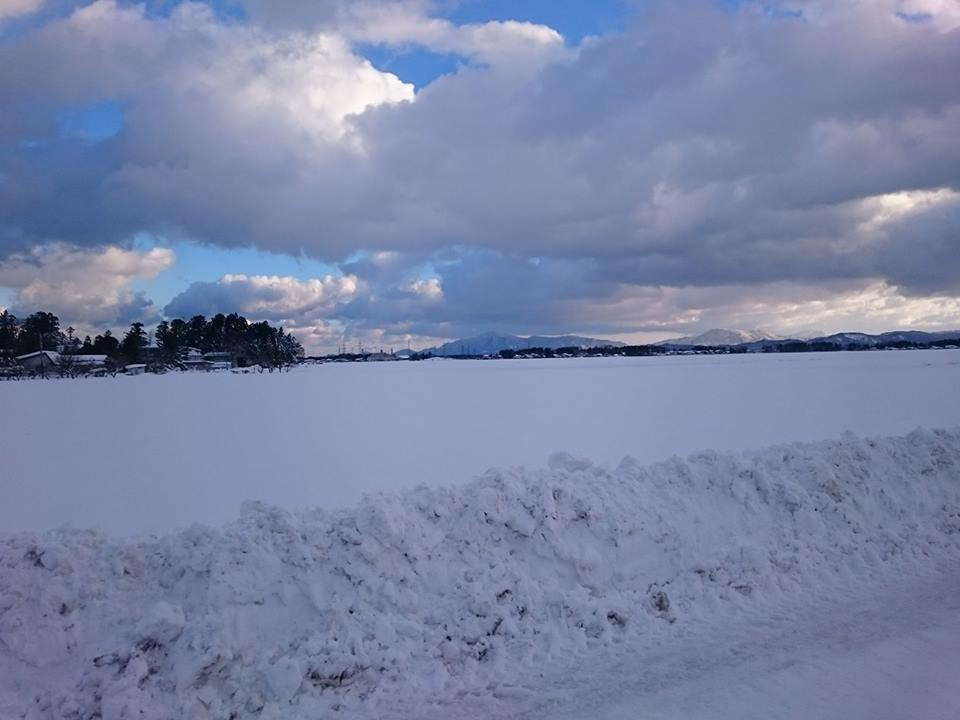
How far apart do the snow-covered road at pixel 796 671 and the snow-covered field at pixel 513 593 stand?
0.07ft

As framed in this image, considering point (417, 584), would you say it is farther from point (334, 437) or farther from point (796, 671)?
point (334, 437)

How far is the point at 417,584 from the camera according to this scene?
6.19m

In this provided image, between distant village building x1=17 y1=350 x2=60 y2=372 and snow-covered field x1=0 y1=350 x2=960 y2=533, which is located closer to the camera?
snow-covered field x1=0 y1=350 x2=960 y2=533

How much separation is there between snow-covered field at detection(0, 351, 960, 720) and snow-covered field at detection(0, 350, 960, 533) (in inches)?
8.4

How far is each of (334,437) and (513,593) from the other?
38.6 feet

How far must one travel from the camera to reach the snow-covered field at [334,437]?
1034 centimetres

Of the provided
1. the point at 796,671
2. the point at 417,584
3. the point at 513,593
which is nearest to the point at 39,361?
the point at 417,584

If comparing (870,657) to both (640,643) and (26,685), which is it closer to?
(640,643)

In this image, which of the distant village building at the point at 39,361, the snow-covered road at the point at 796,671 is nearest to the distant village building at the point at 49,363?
the distant village building at the point at 39,361

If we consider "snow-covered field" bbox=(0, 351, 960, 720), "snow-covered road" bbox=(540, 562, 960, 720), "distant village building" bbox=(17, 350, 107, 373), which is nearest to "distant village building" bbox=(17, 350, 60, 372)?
"distant village building" bbox=(17, 350, 107, 373)

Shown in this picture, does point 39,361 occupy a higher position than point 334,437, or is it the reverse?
point 39,361

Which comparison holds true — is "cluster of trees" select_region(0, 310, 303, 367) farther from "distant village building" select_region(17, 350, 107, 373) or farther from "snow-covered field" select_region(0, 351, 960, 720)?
"snow-covered field" select_region(0, 351, 960, 720)

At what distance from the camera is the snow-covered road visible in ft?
14.9

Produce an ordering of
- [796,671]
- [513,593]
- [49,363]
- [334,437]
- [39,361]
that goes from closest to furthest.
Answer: [796,671] → [513,593] → [334,437] → [49,363] → [39,361]
